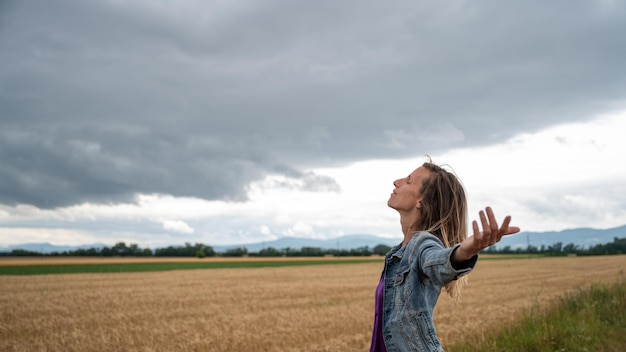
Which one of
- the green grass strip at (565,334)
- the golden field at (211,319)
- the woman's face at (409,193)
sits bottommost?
the golden field at (211,319)

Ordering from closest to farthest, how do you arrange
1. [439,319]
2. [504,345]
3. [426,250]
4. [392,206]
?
[426,250] → [392,206] → [504,345] → [439,319]

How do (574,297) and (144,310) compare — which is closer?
(574,297)

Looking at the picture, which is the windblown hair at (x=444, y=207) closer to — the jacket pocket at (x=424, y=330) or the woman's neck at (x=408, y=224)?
the woman's neck at (x=408, y=224)

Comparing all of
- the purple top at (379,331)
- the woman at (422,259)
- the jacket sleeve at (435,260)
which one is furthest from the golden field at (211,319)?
the jacket sleeve at (435,260)

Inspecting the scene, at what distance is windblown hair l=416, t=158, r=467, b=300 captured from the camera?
132 inches

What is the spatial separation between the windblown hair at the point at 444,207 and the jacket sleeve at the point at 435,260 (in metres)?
0.22

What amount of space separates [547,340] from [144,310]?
1362 cm

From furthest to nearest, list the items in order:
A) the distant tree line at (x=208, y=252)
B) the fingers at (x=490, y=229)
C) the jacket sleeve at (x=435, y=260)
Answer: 1. the distant tree line at (x=208, y=252)
2. the jacket sleeve at (x=435, y=260)
3. the fingers at (x=490, y=229)

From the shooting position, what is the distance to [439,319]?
15914 mm

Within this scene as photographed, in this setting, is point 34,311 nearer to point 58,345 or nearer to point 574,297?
point 58,345

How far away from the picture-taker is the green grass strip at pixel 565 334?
27.6ft

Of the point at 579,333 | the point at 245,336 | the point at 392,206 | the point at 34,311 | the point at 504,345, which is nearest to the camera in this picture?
the point at 392,206

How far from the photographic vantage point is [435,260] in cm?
283

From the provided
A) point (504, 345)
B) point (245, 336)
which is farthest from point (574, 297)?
point (245, 336)
